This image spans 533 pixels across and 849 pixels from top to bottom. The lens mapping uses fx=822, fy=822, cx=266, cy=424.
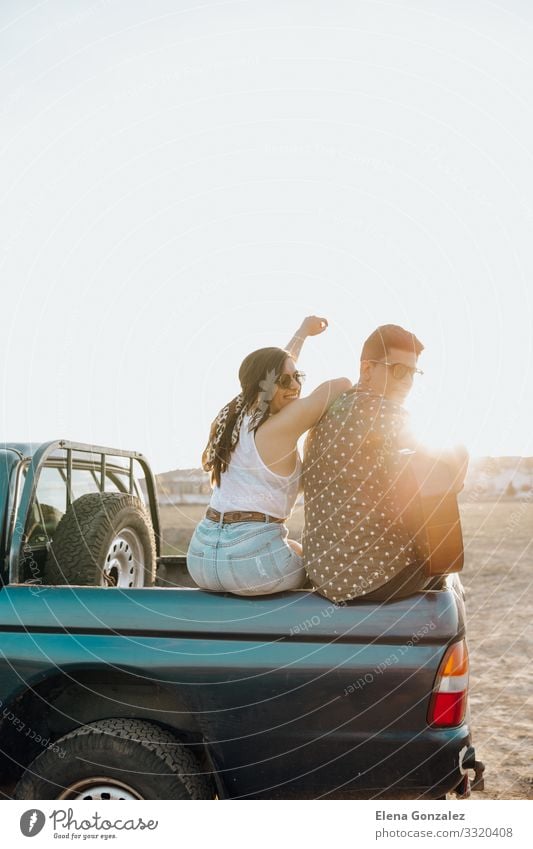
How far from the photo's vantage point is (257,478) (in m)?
3.46

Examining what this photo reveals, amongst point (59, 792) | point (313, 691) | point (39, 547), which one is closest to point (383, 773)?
point (313, 691)

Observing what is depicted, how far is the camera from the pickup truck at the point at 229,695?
2.82m

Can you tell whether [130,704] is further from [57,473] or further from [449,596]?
[57,473]

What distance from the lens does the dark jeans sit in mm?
3002

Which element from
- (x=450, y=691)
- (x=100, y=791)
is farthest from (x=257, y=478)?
(x=100, y=791)

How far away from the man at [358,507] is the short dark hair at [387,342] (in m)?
0.20

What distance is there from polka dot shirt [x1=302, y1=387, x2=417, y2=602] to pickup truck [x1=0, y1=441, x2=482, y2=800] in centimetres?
19

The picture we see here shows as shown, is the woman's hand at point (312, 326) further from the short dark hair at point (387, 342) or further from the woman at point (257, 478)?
the short dark hair at point (387, 342)

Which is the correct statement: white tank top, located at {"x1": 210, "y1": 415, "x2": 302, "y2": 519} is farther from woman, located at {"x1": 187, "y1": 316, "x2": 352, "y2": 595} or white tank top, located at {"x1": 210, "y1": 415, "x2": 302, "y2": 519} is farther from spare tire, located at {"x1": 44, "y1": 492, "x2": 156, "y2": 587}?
spare tire, located at {"x1": 44, "y1": 492, "x2": 156, "y2": 587}

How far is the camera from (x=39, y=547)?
3766mm

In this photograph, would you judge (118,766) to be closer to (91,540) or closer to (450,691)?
(91,540)

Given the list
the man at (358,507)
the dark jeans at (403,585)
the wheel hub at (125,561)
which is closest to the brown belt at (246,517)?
the man at (358,507)
